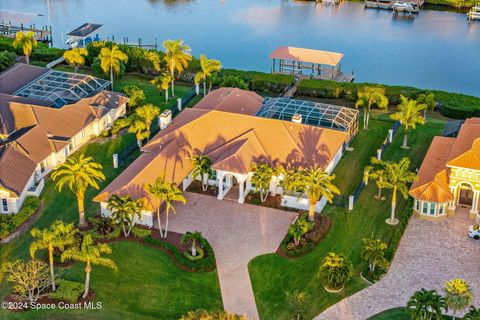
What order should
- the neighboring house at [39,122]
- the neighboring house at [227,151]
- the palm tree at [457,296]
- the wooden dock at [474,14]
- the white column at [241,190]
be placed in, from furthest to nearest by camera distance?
the wooden dock at [474,14] < the neighboring house at [39,122] < the white column at [241,190] < the neighboring house at [227,151] < the palm tree at [457,296]

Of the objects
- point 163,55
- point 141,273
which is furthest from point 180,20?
point 141,273

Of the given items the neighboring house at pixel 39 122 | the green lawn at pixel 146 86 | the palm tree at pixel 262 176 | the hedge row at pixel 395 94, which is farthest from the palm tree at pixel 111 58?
→ the palm tree at pixel 262 176

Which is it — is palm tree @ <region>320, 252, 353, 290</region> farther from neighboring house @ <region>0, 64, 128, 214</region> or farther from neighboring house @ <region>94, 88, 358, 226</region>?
neighboring house @ <region>0, 64, 128, 214</region>

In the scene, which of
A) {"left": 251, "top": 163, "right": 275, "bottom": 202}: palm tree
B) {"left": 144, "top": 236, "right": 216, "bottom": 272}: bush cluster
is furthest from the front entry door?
{"left": 144, "top": 236, "right": 216, "bottom": 272}: bush cluster

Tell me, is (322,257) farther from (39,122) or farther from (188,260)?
(39,122)

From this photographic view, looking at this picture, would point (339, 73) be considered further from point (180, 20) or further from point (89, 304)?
point (89, 304)

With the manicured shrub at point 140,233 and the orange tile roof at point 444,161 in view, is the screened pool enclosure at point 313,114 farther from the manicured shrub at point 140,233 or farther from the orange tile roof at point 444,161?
the manicured shrub at point 140,233
